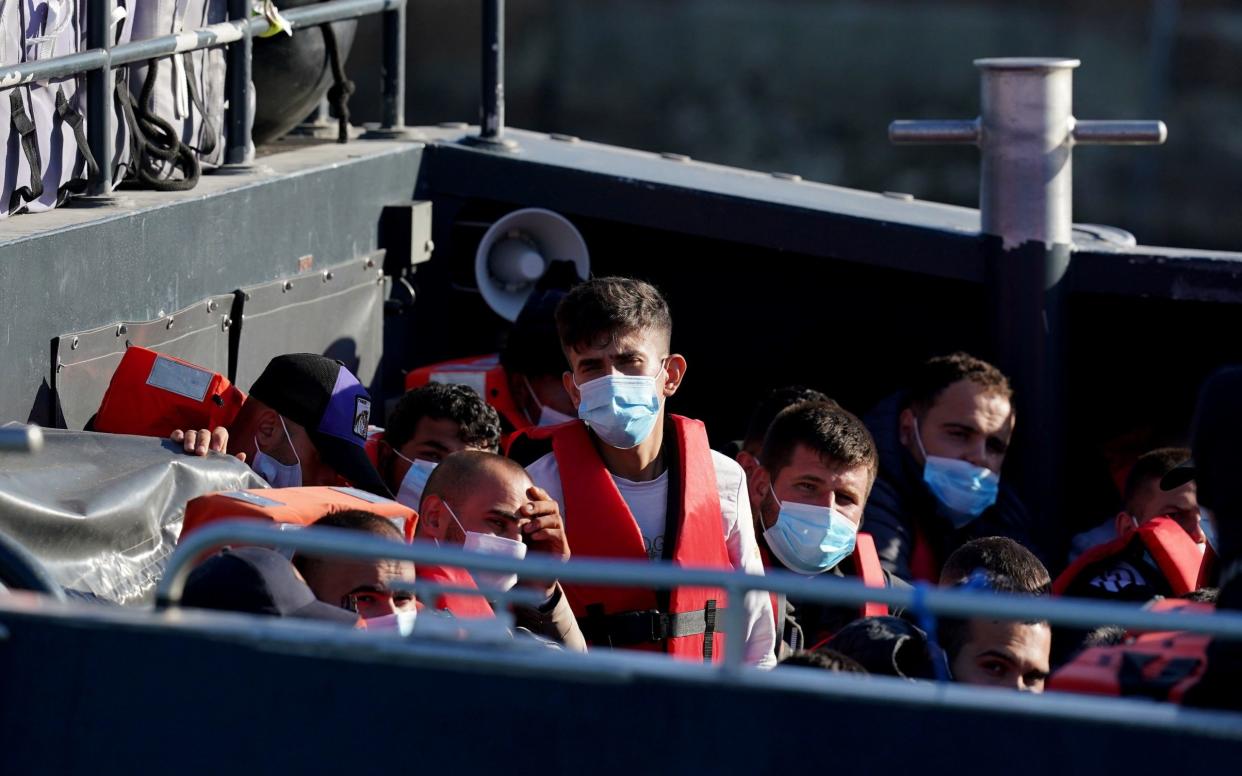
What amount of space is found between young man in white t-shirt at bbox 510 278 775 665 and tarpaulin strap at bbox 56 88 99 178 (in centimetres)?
119

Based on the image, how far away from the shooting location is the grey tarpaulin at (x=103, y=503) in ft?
10.9

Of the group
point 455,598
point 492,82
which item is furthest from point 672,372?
point 492,82

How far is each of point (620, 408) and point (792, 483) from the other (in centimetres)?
49

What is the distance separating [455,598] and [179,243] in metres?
1.43

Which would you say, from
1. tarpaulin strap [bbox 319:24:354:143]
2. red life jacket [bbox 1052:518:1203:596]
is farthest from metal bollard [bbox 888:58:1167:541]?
tarpaulin strap [bbox 319:24:354:143]

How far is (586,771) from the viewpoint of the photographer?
2.32 meters

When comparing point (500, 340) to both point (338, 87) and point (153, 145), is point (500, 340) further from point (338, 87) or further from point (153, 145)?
point (153, 145)

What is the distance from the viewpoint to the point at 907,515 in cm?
483

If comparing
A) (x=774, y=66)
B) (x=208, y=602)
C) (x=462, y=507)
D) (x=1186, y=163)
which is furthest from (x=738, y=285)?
(x=774, y=66)

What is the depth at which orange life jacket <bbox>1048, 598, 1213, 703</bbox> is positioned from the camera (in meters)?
2.36

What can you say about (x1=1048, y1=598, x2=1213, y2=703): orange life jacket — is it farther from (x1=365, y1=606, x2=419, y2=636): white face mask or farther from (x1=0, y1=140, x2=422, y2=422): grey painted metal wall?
(x1=0, y1=140, x2=422, y2=422): grey painted metal wall

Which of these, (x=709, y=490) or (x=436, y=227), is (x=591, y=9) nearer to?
(x=436, y=227)

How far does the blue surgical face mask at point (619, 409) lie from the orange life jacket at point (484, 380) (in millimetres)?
1275

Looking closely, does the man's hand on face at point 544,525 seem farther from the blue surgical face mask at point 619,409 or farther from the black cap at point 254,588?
the black cap at point 254,588
